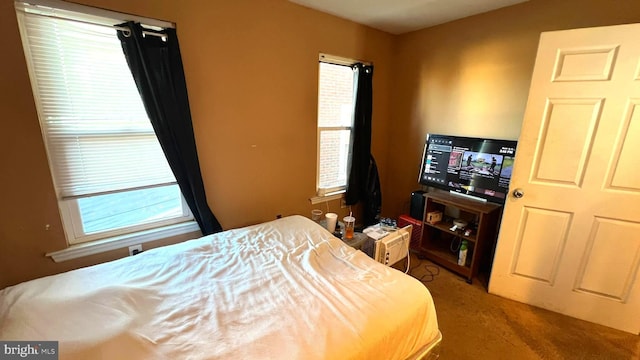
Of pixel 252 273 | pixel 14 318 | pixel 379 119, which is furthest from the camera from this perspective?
pixel 379 119

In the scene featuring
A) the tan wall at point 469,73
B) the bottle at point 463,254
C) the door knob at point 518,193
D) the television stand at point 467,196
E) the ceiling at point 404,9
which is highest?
the ceiling at point 404,9

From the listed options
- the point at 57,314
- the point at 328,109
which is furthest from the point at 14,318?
the point at 328,109

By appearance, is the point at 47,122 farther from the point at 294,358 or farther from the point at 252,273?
the point at 294,358

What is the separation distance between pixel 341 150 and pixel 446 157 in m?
1.11

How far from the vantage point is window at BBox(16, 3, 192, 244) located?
1493mm

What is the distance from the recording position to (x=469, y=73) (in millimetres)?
2586

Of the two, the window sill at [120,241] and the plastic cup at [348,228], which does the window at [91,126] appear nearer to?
the window sill at [120,241]

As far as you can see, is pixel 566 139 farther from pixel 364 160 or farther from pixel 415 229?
pixel 364 160

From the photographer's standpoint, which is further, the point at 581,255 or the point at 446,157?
the point at 446,157

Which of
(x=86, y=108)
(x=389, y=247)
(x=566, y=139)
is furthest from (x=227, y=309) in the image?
(x=566, y=139)

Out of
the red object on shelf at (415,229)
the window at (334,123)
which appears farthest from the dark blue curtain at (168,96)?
the red object on shelf at (415,229)

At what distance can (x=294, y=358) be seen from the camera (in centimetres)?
93

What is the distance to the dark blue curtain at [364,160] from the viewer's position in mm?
2811

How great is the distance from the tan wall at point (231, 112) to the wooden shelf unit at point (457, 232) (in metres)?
1.06
